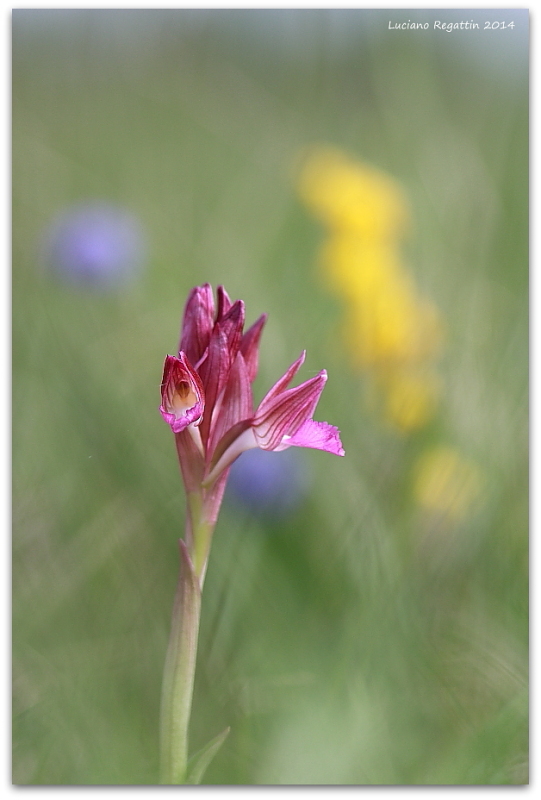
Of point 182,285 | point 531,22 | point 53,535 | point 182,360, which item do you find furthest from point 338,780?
point 531,22

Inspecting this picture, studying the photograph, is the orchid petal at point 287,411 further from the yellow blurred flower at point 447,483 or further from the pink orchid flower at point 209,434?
the yellow blurred flower at point 447,483

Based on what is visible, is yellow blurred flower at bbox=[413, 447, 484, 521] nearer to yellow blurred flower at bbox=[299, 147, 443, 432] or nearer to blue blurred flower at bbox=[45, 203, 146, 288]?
yellow blurred flower at bbox=[299, 147, 443, 432]

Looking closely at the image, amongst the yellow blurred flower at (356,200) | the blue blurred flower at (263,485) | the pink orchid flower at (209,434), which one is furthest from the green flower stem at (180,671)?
the yellow blurred flower at (356,200)

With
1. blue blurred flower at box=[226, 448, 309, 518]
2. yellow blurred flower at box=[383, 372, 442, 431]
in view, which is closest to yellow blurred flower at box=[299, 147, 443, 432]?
yellow blurred flower at box=[383, 372, 442, 431]

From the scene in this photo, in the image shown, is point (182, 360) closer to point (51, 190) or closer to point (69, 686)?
point (69, 686)

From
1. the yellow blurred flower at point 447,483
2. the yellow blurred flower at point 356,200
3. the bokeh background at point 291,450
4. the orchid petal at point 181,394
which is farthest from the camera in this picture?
the yellow blurred flower at point 356,200

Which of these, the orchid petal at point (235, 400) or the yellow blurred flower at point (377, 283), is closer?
the orchid petal at point (235, 400)
